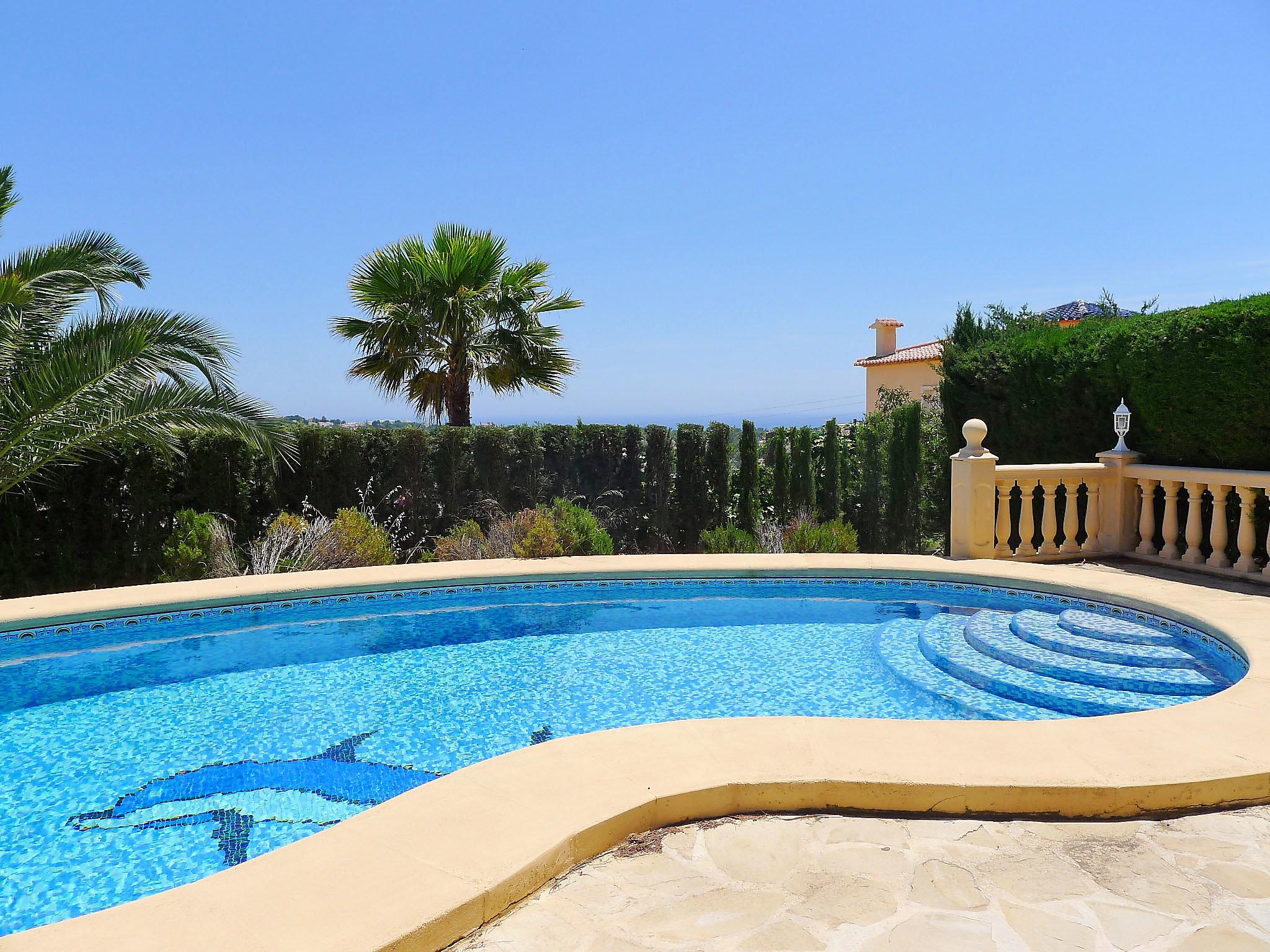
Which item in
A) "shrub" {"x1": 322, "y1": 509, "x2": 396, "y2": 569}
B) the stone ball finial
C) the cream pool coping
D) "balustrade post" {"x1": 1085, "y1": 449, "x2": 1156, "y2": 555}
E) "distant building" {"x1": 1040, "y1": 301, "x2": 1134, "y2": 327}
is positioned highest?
"distant building" {"x1": 1040, "y1": 301, "x2": 1134, "y2": 327}

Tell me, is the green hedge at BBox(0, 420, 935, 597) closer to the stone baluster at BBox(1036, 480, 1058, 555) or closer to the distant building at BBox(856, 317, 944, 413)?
the stone baluster at BBox(1036, 480, 1058, 555)

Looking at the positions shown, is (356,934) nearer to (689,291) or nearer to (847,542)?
(847,542)

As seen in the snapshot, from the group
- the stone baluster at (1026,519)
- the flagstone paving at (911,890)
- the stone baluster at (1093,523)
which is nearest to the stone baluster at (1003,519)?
the stone baluster at (1026,519)

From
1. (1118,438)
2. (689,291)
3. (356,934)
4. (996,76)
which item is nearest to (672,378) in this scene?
(689,291)

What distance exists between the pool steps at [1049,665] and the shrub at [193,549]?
8056 millimetres

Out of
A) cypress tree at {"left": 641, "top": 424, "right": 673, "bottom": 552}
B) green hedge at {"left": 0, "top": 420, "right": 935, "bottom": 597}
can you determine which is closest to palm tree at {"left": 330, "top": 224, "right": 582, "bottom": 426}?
green hedge at {"left": 0, "top": 420, "right": 935, "bottom": 597}

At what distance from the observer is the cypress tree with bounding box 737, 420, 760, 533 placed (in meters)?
14.9

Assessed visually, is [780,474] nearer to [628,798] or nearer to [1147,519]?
[1147,519]

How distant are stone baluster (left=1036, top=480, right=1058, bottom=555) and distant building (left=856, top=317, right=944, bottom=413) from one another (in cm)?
2335

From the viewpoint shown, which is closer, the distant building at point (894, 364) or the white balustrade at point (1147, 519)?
the white balustrade at point (1147, 519)

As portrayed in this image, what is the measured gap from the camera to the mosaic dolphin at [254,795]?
13.0ft

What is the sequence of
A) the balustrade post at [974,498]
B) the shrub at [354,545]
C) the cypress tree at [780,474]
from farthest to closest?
the cypress tree at [780,474], the shrub at [354,545], the balustrade post at [974,498]

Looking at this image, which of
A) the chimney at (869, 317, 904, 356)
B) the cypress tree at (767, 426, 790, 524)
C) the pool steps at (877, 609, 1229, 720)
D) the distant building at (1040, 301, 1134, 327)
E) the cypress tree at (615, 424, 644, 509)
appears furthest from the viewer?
the chimney at (869, 317, 904, 356)

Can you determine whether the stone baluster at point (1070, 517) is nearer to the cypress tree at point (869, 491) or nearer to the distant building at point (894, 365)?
the cypress tree at point (869, 491)
